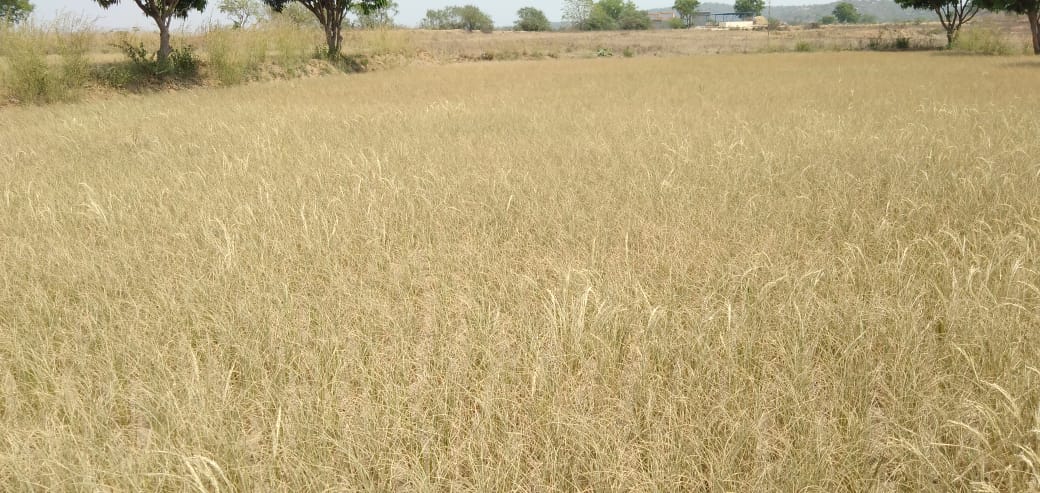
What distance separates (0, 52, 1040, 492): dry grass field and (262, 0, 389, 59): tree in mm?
17205

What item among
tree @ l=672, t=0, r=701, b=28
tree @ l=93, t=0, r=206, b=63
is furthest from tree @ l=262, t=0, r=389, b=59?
tree @ l=672, t=0, r=701, b=28

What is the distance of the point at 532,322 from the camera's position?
2146 mm

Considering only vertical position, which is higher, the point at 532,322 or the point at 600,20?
the point at 600,20

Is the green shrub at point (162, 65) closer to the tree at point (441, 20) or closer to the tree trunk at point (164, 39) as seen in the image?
the tree trunk at point (164, 39)

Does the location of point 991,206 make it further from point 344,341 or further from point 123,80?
point 123,80

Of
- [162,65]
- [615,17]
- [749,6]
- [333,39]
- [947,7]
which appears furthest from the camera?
[749,6]

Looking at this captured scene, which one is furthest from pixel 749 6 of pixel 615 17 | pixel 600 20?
pixel 600 20

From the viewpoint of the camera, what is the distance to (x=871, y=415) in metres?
1.52

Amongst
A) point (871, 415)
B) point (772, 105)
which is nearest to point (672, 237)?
point (871, 415)

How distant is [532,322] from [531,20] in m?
127

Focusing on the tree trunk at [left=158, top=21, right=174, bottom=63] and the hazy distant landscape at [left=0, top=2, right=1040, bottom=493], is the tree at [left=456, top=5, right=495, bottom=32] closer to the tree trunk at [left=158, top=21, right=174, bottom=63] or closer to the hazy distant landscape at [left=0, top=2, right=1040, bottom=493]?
the tree trunk at [left=158, top=21, right=174, bottom=63]

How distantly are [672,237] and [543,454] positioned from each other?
1.86 m

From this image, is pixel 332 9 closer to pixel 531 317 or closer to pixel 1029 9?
pixel 531 317

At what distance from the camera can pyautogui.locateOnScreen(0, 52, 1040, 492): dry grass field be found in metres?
1.42
